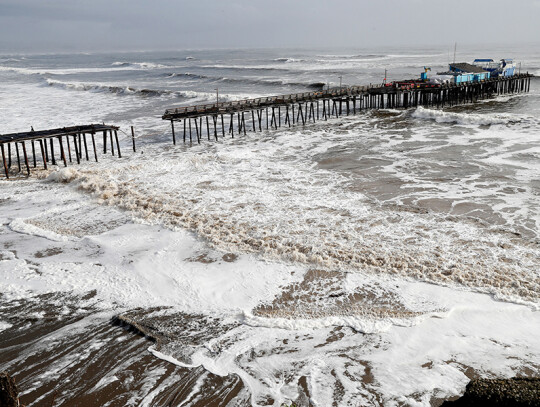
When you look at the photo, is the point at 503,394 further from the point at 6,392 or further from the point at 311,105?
the point at 311,105

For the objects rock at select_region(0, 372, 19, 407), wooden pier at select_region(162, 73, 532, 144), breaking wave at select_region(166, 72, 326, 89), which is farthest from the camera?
breaking wave at select_region(166, 72, 326, 89)

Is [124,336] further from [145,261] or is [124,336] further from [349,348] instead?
[349,348]

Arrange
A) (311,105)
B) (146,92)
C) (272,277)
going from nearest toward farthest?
(272,277)
(311,105)
(146,92)

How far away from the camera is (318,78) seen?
283 ft

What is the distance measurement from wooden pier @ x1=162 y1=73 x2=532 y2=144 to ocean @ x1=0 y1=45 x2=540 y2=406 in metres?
8.12

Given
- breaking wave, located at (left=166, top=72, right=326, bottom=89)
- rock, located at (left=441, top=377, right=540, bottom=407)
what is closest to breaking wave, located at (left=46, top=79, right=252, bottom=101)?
breaking wave, located at (left=166, top=72, right=326, bottom=89)

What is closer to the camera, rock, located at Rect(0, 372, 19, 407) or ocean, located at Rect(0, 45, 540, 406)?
rock, located at Rect(0, 372, 19, 407)

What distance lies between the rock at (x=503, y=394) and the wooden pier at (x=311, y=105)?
30843 mm

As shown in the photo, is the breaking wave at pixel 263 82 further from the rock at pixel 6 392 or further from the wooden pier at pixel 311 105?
the rock at pixel 6 392

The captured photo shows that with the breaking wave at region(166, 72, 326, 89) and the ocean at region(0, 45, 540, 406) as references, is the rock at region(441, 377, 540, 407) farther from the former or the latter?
the breaking wave at region(166, 72, 326, 89)

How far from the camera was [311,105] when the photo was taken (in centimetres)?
4350

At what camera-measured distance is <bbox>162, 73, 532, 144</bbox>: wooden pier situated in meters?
37.2

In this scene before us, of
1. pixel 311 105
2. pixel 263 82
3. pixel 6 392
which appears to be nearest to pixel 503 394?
pixel 6 392

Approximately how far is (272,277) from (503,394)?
9.25 meters
